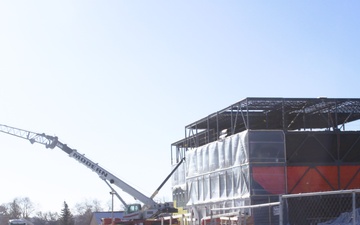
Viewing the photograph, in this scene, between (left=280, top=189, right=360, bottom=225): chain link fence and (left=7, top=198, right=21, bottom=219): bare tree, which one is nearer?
(left=280, top=189, right=360, bottom=225): chain link fence

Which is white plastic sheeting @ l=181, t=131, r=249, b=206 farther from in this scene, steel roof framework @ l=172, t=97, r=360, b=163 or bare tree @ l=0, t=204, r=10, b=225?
bare tree @ l=0, t=204, r=10, b=225

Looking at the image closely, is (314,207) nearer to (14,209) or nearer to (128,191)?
(128,191)

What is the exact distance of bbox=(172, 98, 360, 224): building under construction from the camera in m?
35.2

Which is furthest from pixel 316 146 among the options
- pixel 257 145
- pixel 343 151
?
pixel 257 145

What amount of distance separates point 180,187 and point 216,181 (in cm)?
1338

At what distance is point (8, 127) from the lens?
186 ft

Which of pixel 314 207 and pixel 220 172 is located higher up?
pixel 220 172

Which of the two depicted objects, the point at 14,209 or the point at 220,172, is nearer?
the point at 220,172

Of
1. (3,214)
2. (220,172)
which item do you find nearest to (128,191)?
(220,172)

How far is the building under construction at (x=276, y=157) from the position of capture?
116 feet

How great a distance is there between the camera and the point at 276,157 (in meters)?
35.6

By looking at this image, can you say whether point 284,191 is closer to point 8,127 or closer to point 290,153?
point 290,153

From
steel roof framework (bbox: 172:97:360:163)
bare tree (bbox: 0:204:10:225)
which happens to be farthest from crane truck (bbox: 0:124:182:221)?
bare tree (bbox: 0:204:10:225)

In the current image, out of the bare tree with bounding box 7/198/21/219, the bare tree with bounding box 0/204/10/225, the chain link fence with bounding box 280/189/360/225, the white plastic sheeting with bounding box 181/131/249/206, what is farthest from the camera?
the bare tree with bounding box 7/198/21/219
